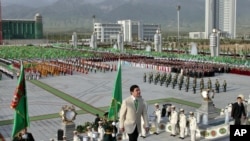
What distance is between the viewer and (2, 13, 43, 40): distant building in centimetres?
11575

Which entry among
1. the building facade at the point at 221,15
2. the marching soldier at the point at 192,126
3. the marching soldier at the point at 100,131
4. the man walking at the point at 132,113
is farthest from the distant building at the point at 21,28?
the man walking at the point at 132,113

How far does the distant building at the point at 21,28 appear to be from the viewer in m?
116

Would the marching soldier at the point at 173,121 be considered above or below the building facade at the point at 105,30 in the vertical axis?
below

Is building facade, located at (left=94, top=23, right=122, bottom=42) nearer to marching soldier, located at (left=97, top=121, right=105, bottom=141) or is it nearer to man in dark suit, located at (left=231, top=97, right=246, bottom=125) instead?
marching soldier, located at (left=97, top=121, right=105, bottom=141)

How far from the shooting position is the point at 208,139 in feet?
39.4

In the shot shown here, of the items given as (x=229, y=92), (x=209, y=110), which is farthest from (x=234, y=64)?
(x=209, y=110)

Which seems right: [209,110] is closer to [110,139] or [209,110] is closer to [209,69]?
[110,139]

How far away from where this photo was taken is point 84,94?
23109 millimetres

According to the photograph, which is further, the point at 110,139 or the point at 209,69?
the point at 209,69

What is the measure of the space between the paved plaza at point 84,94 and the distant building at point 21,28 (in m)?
89.7

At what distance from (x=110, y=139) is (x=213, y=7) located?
159890 millimetres

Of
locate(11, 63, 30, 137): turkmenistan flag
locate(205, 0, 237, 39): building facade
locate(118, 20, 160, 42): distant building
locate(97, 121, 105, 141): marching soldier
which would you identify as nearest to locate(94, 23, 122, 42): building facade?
locate(118, 20, 160, 42): distant building

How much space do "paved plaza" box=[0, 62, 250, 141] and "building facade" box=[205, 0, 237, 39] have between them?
434 feet

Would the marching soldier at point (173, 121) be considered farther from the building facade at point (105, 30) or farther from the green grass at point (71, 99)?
the building facade at point (105, 30)
